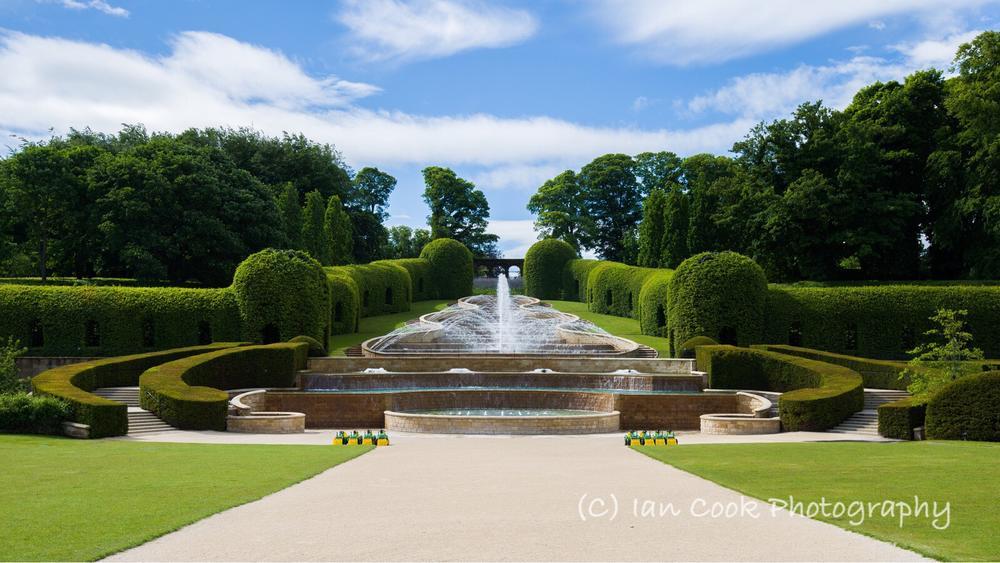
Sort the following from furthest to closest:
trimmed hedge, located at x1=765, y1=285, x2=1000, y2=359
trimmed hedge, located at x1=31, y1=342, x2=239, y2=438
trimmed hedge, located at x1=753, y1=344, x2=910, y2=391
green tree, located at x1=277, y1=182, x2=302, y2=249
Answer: green tree, located at x1=277, y1=182, x2=302, y2=249, trimmed hedge, located at x1=765, y1=285, x2=1000, y2=359, trimmed hedge, located at x1=753, y1=344, x2=910, y2=391, trimmed hedge, located at x1=31, y1=342, x2=239, y2=438

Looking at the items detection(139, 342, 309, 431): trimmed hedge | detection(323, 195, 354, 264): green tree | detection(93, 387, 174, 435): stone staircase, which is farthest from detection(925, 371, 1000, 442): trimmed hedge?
detection(323, 195, 354, 264): green tree

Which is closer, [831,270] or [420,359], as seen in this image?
[420,359]

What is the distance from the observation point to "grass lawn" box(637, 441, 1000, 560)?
8180 mm

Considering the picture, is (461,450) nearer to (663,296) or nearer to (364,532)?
(364,532)

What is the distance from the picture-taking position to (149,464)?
541 inches

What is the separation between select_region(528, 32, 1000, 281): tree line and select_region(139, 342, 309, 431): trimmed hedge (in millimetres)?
27367

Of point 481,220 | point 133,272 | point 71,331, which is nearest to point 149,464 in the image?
point 71,331

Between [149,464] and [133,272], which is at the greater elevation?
[133,272]

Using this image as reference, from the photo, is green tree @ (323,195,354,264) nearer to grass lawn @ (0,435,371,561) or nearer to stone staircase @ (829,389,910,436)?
grass lawn @ (0,435,371,561)

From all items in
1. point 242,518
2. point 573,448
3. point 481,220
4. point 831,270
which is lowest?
point 573,448

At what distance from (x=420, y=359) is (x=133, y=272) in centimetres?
2375

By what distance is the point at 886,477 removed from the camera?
11.9 m

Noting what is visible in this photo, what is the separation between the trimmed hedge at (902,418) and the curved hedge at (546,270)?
46.2m

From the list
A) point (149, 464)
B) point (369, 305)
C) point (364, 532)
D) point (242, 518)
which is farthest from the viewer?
point (369, 305)
